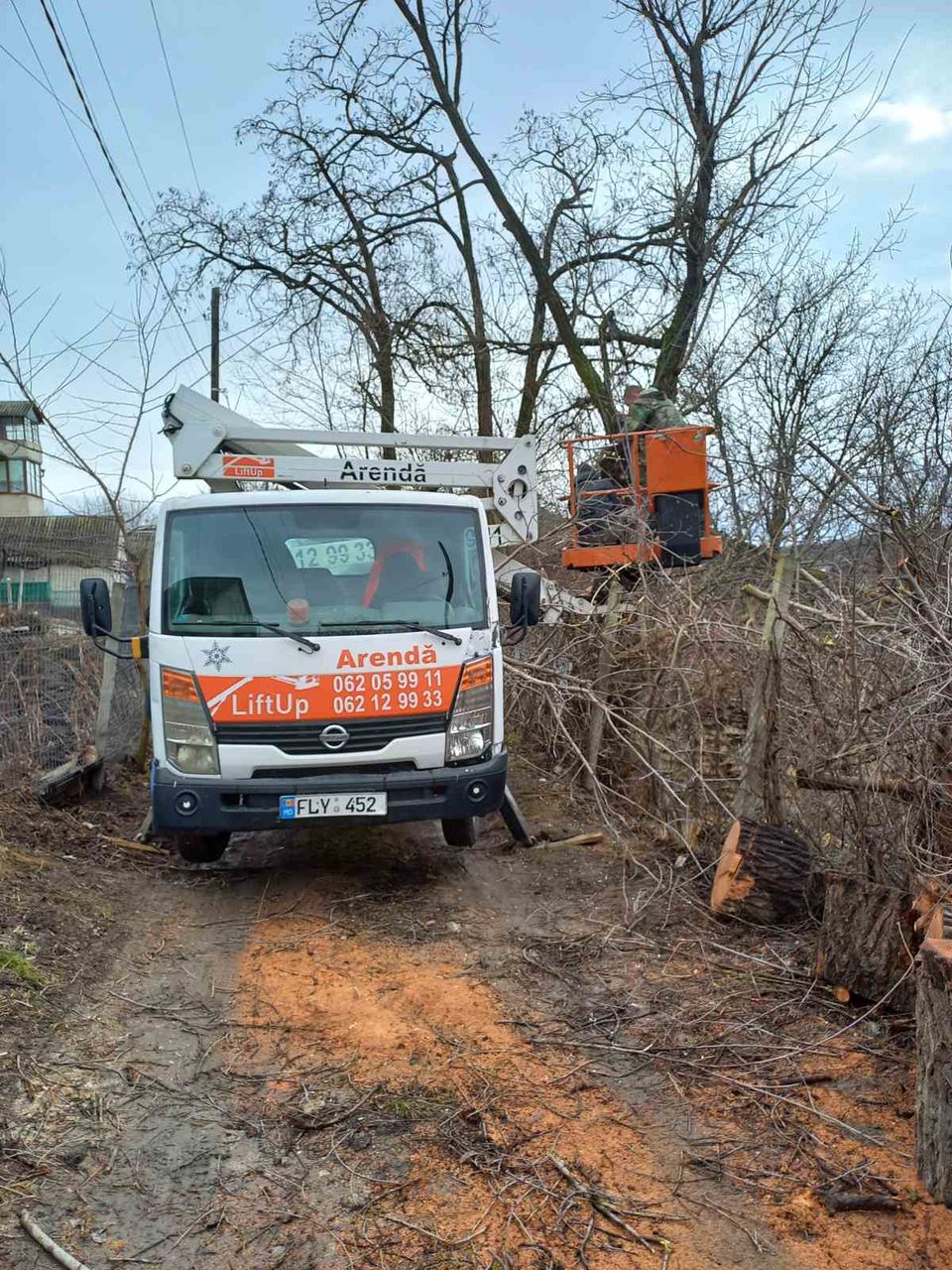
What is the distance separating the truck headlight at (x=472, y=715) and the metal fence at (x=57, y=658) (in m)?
3.66

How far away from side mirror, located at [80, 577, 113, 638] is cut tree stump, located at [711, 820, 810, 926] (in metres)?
4.07

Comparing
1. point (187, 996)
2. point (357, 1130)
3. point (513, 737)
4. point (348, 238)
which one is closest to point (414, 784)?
point (187, 996)

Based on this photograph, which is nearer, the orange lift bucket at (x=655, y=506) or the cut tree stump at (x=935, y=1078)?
the cut tree stump at (x=935, y=1078)

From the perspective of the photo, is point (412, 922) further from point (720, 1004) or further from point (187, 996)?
point (720, 1004)

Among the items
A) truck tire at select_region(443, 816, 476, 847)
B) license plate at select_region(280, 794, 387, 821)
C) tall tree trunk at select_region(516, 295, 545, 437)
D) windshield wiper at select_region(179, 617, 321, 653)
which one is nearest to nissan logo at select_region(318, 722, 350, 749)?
license plate at select_region(280, 794, 387, 821)

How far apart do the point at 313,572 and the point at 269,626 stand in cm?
46

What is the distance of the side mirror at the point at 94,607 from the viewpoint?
652 centimetres

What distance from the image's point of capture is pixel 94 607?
21.5 ft

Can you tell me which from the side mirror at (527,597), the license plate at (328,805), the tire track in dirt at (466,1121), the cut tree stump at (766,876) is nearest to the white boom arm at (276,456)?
the side mirror at (527,597)

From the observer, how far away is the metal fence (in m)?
8.30

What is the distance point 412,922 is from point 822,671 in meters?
2.62

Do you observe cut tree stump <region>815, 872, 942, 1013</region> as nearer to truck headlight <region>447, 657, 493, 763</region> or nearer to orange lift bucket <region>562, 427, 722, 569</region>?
truck headlight <region>447, 657, 493, 763</region>

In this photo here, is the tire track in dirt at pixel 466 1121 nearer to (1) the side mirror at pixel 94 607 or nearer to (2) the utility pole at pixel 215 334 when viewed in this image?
(1) the side mirror at pixel 94 607

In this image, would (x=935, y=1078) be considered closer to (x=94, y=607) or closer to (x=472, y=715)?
(x=472, y=715)
